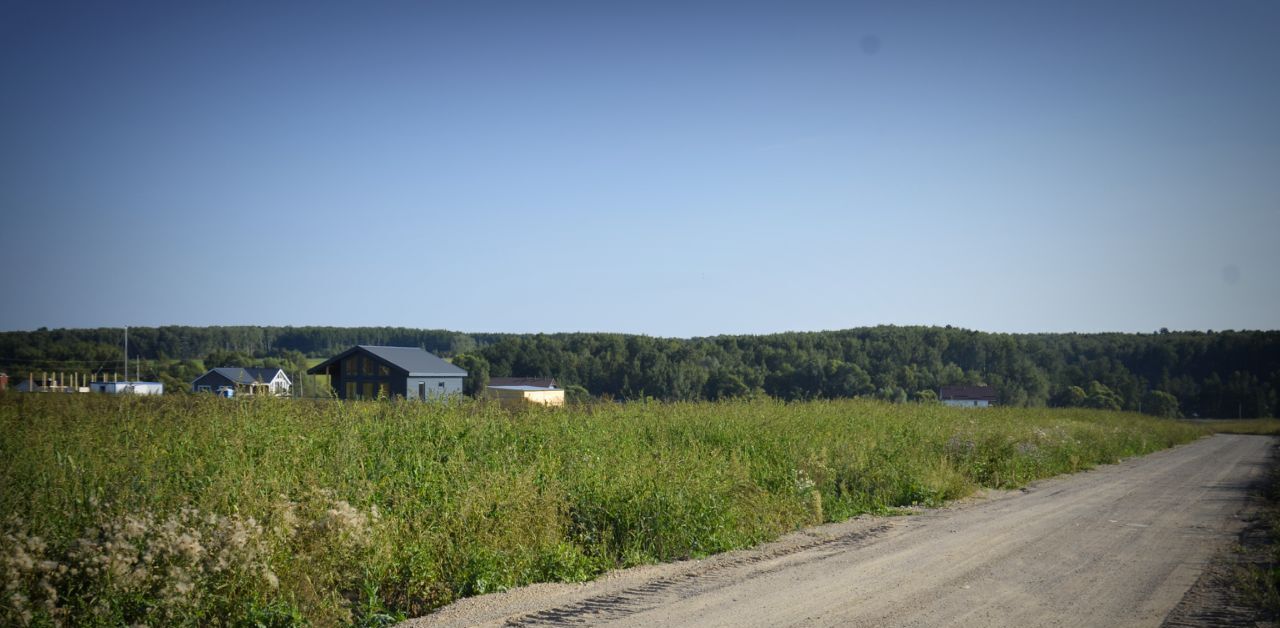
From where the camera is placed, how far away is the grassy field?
284 inches

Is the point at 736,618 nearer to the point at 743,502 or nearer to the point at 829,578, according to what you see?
the point at 829,578

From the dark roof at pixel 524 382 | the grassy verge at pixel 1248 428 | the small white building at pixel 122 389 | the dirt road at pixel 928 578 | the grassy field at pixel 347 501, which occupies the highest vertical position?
the small white building at pixel 122 389

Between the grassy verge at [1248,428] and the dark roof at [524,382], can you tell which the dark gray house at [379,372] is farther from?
the grassy verge at [1248,428]

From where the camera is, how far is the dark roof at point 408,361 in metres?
48.6

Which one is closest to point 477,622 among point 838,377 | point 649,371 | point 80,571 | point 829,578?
point 80,571

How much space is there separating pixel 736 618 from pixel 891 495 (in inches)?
422

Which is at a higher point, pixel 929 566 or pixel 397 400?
pixel 397 400

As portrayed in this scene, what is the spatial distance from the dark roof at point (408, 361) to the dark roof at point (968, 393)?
5390 centimetres

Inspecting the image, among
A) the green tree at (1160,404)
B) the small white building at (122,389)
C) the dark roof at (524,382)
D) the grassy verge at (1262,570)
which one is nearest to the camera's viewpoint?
the grassy verge at (1262,570)

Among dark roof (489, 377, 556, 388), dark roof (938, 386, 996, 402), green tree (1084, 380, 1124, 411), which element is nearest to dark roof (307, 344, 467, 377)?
dark roof (489, 377, 556, 388)

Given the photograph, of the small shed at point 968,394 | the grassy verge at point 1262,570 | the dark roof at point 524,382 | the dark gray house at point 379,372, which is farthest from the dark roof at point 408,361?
the small shed at point 968,394

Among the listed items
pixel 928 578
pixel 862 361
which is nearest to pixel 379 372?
pixel 928 578

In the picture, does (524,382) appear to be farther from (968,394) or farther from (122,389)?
(122,389)

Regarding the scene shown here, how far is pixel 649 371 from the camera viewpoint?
253 ft
